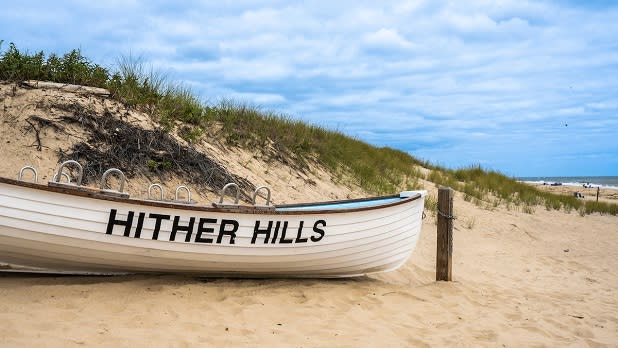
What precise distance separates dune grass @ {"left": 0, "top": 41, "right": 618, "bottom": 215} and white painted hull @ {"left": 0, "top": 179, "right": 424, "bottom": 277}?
433cm

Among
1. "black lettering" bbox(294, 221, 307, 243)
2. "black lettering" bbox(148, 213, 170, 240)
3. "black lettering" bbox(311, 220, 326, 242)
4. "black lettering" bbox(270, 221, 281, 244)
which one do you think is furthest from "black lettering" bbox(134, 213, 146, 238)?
"black lettering" bbox(311, 220, 326, 242)

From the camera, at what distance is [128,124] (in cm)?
888

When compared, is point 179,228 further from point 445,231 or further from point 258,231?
point 445,231

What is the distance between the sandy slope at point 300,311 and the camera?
4418mm

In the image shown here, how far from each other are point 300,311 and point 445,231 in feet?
9.22

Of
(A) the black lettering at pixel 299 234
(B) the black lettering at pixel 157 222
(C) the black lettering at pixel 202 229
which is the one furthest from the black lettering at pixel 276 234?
(B) the black lettering at pixel 157 222

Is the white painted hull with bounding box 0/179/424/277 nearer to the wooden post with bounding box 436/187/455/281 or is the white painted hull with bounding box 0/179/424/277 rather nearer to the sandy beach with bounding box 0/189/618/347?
the sandy beach with bounding box 0/189/618/347

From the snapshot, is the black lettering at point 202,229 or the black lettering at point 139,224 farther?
the black lettering at point 202,229

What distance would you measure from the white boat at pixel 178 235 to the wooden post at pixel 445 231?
2.36 ft

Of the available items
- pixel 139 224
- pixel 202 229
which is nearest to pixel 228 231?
pixel 202 229

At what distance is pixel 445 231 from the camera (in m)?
7.27

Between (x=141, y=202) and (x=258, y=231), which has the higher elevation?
(x=141, y=202)

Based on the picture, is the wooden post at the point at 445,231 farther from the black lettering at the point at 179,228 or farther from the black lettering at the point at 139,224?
the black lettering at the point at 139,224

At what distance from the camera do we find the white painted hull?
4820mm
